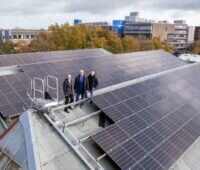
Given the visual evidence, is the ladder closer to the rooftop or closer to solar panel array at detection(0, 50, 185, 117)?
the rooftop

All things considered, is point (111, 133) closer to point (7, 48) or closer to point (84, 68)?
point (84, 68)

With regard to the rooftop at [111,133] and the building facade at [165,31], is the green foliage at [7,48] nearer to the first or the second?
the rooftop at [111,133]

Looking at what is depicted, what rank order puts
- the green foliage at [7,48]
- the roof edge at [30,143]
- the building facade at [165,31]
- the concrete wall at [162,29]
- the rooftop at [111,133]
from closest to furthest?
the roof edge at [30,143] → the rooftop at [111,133] → the green foliage at [7,48] → the building facade at [165,31] → the concrete wall at [162,29]

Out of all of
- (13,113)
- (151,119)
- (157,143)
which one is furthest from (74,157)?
(13,113)

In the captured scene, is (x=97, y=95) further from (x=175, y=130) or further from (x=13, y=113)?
(x=13, y=113)

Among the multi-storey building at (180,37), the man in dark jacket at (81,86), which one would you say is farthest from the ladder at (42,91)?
the multi-storey building at (180,37)

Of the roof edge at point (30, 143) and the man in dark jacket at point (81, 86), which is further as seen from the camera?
the man in dark jacket at point (81, 86)

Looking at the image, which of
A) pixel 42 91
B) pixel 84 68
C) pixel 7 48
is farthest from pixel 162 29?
pixel 42 91
